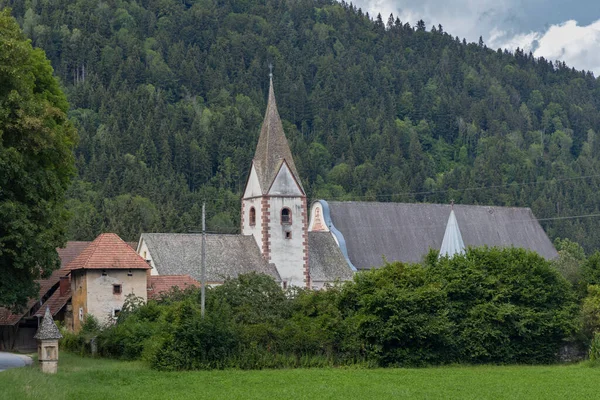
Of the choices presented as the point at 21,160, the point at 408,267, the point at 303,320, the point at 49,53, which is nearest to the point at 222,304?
the point at 303,320

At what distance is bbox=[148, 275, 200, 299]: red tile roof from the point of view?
218 feet

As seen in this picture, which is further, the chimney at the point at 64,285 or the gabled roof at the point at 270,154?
the gabled roof at the point at 270,154

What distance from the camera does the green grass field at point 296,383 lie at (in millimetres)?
38812

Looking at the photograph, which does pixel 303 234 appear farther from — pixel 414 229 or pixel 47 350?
pixel 47 350

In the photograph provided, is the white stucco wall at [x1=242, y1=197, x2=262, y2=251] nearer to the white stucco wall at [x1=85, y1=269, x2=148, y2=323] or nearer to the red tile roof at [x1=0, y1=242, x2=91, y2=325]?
the red tile roof at [x1=0, y1=242, x2=91, y2=325]

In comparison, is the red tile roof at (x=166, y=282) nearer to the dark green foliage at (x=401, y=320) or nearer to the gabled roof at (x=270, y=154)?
the gabled roof at (x=270, y=154)

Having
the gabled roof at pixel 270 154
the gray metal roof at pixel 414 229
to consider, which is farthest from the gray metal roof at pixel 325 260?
the gabled roof at pixel 270 154

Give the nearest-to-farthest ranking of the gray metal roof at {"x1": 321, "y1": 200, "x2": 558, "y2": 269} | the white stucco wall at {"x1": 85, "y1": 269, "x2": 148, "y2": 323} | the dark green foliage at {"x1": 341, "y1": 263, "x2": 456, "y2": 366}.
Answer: the dark green foliage at {"x1": 341, "y1": 263, "x2": 456, "y2": 366} < the white stucco wall at {"x1": 85, "y1": 269, "x2": 148, "y2": 323} < the gray metal roof at {"x1": 321, "y1": 200, "x2": 558, "y2": 269}

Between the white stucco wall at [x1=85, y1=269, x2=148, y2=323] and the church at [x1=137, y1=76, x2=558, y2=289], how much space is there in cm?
247

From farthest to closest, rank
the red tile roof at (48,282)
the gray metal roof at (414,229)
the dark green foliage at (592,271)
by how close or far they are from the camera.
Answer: the gray metal roof at (414,229) < the red tile roof at (48,282) < the dark green foliage at (592,271)

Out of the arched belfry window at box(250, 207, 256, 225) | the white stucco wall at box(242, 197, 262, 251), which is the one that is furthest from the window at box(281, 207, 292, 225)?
the arched belfry window at box(250, 207, 256, 225)

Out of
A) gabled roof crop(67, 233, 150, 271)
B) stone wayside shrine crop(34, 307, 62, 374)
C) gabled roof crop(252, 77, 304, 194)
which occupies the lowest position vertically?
stone wayside shrine crop(34, 307, 62, 374)

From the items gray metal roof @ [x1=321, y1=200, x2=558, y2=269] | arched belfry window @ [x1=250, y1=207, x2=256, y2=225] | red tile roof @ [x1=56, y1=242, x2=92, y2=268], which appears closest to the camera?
red tile roof @ [x1=56, y1=242, x2=92, y2=268]

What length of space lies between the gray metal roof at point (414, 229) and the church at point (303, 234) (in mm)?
76
